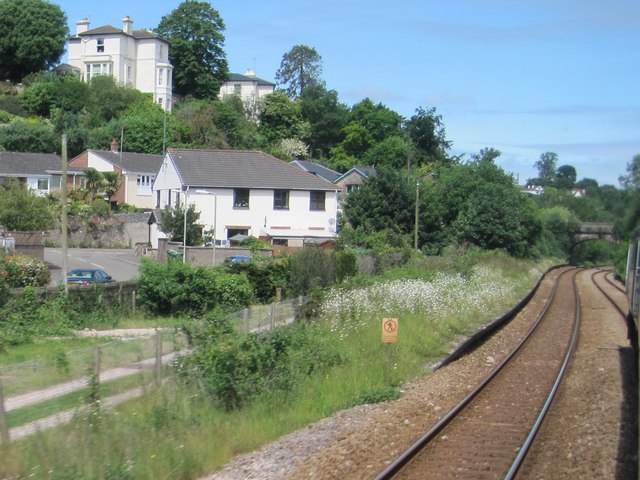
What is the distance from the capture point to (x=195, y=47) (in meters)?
101

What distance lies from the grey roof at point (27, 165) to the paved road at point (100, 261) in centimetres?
1354

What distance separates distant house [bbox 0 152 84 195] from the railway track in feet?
173

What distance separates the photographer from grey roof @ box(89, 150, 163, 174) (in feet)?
234

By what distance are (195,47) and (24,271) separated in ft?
239

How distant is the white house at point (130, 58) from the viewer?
94.2 meters

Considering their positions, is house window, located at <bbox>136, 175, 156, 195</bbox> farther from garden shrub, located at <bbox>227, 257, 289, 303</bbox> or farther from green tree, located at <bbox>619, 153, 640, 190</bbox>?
green tree, located at <bbox>619, 153, 640, 190</bbox>

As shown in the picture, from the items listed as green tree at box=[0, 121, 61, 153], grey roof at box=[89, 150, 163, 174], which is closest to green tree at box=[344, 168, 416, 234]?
grey roof at box=[89, 150, 163, 174]

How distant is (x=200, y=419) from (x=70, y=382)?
215 centimetres

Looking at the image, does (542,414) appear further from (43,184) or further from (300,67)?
(300,67)

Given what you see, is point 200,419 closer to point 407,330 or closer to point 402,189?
point 407,330

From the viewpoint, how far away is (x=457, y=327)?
23.6 meters

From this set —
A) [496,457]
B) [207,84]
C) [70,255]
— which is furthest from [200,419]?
[207,84]

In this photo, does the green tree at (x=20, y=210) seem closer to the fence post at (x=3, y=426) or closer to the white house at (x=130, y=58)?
the fence post at (x=3, y=426)

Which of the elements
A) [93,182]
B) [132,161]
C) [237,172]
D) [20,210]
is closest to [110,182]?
[93,182]
